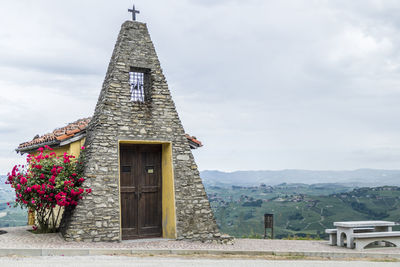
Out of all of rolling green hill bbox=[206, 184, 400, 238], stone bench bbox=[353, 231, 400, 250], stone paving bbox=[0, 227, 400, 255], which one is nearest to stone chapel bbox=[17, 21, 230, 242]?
stone paving bbox=[0, 227, 400, 255]

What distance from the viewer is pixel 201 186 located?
1316 cm

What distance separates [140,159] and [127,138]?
40.9 inches

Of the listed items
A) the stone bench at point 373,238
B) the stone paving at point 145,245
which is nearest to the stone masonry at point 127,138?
the stone paving at point 145,245

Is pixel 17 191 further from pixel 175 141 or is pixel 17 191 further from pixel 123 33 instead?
pixel 123 33

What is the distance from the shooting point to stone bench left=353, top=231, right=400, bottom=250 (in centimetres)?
1244

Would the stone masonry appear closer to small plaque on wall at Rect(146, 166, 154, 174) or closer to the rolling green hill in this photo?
small plaque on wall at Rect(146, 166, 154, 174)

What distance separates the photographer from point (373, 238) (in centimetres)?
1266

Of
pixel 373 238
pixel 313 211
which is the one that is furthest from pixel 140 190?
pixel 313 211

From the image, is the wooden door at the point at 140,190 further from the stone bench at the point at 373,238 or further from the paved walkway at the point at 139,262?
the stone bench at the point at 373,238

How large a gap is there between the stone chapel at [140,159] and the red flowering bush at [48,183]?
462mm

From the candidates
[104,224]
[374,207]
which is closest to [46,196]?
[104,224]

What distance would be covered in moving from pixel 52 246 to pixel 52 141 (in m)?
4.23

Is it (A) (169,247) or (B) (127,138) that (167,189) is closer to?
(B) (127,138)

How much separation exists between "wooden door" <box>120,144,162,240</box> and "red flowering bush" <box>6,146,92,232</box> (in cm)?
144
